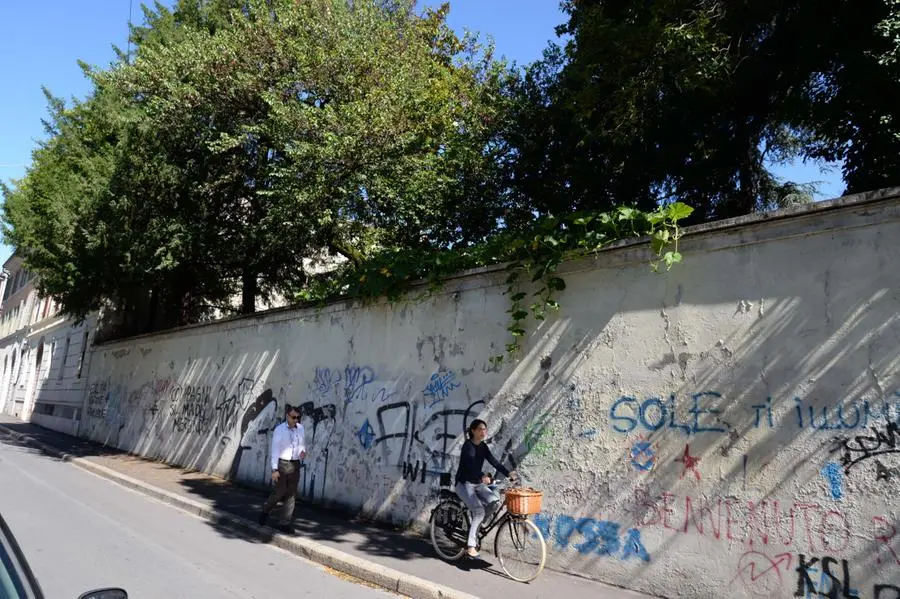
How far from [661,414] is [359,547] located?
402 cm

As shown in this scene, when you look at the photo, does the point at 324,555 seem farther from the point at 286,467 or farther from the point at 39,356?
the point at 39,356

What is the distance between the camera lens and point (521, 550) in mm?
6609

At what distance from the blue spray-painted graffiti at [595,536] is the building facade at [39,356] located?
19981 mm

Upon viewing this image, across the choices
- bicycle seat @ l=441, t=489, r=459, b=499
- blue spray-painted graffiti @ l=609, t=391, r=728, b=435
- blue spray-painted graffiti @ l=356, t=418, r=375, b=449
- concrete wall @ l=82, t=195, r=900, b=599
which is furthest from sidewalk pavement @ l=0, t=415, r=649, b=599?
blue spray-painted graffiti @ l=609, t=391, r=728, b=435

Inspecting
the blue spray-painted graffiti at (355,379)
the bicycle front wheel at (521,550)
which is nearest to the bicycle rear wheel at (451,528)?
the bicycle front wheel at (521,550)

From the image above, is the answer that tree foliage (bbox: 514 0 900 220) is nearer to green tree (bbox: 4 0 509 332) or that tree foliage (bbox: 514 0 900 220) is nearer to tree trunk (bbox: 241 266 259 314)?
green tree (bbox: 4 0 509 332)

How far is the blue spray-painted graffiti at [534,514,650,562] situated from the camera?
6.04 meters

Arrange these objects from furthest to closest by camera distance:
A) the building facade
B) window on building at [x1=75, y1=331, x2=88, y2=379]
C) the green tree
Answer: the building facade → window on building at [x1=75, y1=331, x2=88, y2=379] → the green tree

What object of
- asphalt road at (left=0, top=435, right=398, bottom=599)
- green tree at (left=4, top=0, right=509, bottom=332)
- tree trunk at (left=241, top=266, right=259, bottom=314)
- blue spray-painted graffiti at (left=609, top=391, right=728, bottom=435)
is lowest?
asphalt road at (left=0, top=435, right=398, bottom=599)

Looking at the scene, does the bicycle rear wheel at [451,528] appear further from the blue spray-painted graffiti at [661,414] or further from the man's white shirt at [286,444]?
the man's white shirt at [286,444]

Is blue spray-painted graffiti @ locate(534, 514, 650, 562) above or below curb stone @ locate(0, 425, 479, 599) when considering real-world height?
above

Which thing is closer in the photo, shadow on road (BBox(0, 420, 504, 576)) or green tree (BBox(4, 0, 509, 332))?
shadow on road (BBox(0, 420, 504, 576))

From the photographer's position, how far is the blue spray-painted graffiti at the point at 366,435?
9359 millimetres

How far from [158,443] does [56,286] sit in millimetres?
5795
